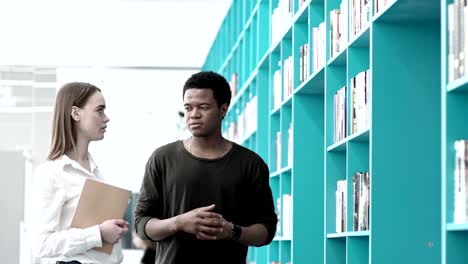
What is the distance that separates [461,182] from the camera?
2598 millimetres

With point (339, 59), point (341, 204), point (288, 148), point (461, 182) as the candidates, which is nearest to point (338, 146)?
point (341, 204)

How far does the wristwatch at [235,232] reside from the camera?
309 centimetres

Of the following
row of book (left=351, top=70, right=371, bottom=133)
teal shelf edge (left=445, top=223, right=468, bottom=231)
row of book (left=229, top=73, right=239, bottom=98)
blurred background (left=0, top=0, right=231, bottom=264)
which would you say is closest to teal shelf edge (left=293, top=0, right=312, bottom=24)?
row of book (left=351, top=70, right=371, bottom=133)

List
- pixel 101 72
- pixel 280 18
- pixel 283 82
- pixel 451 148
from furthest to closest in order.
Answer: pixel 101 72, pixel 280 18, pixel 283 82, pixel 451 148

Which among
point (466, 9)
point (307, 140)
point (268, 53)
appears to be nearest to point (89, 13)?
point (268, 53)

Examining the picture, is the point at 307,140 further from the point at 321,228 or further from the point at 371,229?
the point at 371,229

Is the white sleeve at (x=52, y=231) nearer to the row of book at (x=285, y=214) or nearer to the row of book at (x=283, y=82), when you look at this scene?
the row of book at (x=285, y=214)

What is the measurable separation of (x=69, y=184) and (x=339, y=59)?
5.27 ft

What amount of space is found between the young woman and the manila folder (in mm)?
37

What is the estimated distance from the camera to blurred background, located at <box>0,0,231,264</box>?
9984mm

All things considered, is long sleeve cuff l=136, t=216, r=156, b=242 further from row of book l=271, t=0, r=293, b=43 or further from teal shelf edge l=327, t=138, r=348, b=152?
row of book l=271, t=0, r=293, b=43

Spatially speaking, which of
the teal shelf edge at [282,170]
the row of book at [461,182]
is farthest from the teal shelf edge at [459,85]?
the teal shelf edge at [282,170]

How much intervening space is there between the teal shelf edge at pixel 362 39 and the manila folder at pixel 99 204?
3.73 ft

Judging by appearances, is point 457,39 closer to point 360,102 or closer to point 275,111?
point 360,102
